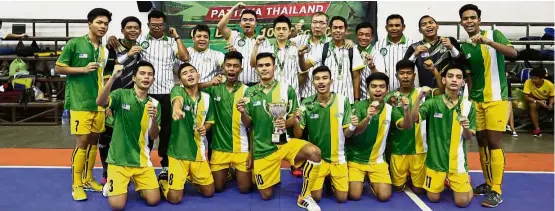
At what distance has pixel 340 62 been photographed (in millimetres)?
5508

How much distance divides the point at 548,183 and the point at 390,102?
8.05ft

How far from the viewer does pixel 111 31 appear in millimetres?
12125

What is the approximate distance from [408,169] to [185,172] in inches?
97.2

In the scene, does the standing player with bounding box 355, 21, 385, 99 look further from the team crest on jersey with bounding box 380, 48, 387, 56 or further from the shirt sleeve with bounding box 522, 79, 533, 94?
the shirt sleeve with bounding box 522, 79, 533, 94

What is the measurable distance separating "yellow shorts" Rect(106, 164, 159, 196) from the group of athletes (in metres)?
0.01

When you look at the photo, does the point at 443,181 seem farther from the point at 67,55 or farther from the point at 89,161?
the point at 67,55

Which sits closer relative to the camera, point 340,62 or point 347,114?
point 347,114

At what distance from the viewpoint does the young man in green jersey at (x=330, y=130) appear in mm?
4891

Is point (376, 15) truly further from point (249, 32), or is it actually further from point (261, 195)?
point (261, 195)

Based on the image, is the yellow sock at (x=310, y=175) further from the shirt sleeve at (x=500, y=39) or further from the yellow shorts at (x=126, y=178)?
the shirt sleeve at (x=500, y=39)

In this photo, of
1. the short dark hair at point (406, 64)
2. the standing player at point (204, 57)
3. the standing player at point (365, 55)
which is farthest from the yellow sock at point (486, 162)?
the standing player at point (204, 57)

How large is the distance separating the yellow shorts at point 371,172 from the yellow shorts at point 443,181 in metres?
0.41

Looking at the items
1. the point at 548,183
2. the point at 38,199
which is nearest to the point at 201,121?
the point at 38,199

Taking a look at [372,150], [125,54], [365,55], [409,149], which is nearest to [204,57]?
[125,54]
